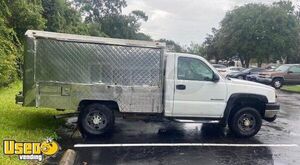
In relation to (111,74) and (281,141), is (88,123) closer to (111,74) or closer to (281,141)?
(111,74)

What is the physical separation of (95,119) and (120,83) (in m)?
1.01

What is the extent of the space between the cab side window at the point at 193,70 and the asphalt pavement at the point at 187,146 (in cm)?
144

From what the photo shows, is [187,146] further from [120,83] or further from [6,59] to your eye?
[6,59]

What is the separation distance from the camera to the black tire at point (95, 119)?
8617 millimetres

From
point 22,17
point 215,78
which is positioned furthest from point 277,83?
point 215,78

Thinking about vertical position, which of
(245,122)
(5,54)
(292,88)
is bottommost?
(292,88)

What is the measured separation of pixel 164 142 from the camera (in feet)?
27.7

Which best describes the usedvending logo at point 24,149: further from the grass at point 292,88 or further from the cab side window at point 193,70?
the grass at point 292,88

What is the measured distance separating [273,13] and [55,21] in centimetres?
2652

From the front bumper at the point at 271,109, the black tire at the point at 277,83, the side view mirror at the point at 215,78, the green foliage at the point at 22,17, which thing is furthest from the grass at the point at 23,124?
the black tire at the point at 277,83

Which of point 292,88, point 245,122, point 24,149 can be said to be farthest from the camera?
point 292,88

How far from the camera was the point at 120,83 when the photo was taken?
8.55 m

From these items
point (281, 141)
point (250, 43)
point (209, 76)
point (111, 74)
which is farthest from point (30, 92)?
point (250, 43)

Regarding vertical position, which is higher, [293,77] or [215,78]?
[215,78]
